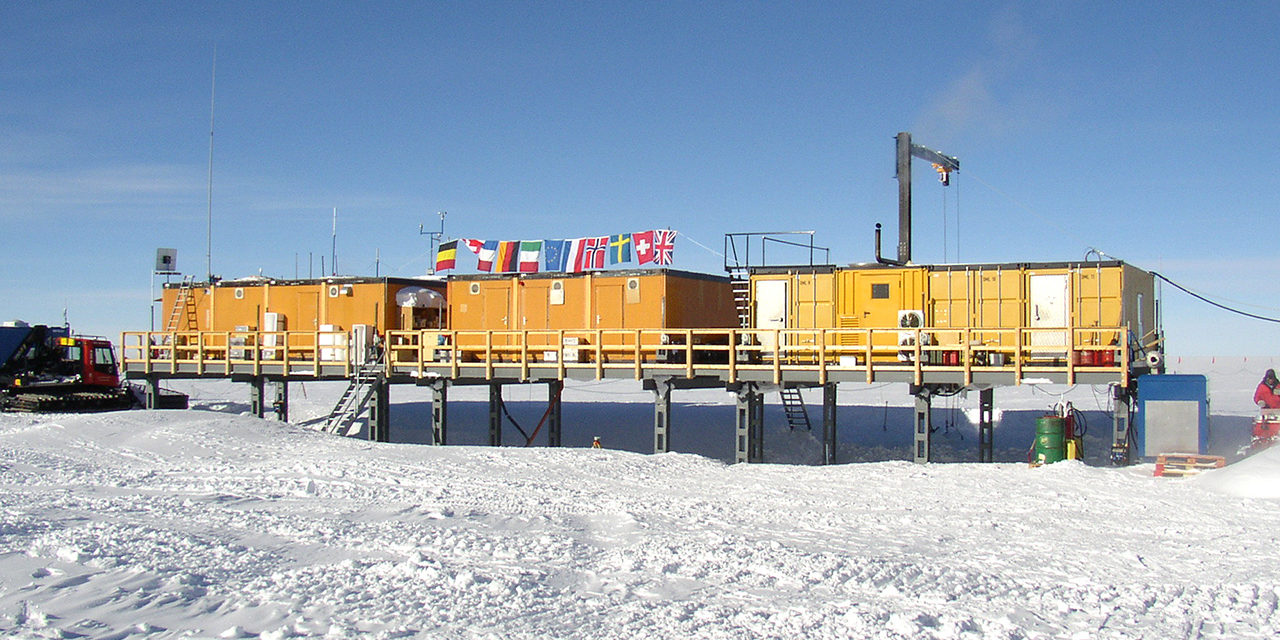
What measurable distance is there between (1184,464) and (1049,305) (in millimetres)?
6271

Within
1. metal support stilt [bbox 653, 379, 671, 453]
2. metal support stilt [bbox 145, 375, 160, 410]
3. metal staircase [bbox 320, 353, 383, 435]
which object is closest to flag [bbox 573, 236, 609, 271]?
metal staircase [bbox 320, 353, 383, 435]

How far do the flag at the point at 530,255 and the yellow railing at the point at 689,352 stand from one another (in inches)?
133

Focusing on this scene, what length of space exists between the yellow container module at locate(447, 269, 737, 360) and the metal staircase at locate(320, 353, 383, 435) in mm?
2493

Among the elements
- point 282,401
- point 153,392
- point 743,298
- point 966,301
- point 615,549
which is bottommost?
point 615,549

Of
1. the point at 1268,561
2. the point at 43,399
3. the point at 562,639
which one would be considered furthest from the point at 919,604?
the point at 43,399

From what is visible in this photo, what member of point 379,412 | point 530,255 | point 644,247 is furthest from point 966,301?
point 379,412

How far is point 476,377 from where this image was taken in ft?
77.8

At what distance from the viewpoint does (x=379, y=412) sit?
24734mm

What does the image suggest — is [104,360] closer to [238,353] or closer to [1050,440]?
[238,353]

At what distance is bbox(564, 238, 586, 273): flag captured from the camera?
92.9ft

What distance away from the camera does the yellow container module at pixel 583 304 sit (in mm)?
24453

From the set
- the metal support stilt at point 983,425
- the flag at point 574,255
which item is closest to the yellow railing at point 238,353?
the flag at point 574,255

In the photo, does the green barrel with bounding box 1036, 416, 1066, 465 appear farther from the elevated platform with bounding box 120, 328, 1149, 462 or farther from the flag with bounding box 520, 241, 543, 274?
the flag with bounding box 520, 241, 543, 274

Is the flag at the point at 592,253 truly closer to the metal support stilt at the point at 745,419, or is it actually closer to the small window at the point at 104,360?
the metal support stilt at the point at 745,419
